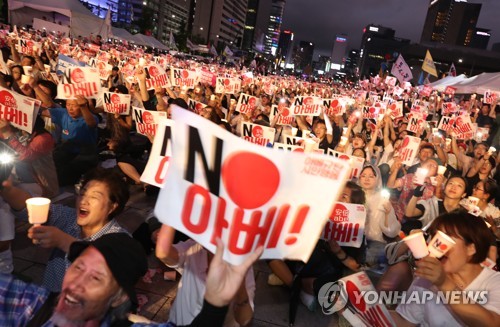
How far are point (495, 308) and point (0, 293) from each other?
2948 millimetres

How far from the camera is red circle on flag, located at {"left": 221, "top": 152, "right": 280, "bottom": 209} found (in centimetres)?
172

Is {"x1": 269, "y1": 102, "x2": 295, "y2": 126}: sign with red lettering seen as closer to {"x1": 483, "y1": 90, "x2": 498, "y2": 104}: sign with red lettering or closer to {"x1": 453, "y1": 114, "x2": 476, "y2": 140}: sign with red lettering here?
{"x1": 453, "y1": 114, "x2": 476, "y2": 140}: sign with red lettering

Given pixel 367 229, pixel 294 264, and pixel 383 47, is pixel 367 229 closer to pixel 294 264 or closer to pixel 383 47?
pixel 294 264

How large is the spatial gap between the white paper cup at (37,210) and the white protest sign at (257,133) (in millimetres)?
4987

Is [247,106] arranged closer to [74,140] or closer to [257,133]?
[257,133]

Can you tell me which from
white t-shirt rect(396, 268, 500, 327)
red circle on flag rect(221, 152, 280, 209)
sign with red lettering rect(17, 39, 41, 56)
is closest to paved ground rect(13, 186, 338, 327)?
white t-shirt rect(396, 268, 500, 327)

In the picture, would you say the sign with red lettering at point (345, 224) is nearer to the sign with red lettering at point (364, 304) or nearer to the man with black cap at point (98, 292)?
the sign with red lettering at point (364, 304)

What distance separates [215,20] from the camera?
5684 inches

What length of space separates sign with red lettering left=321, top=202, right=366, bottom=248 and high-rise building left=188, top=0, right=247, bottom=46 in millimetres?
128616

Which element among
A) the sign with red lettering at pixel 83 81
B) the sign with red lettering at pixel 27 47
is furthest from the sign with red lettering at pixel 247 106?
the sign with red lettering at pixel 27 47

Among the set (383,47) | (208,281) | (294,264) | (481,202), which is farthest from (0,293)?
(383,47)

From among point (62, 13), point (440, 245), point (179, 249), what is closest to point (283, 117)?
point (179, 249)

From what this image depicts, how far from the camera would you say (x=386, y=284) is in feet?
10.2

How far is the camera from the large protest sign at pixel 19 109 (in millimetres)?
4281
